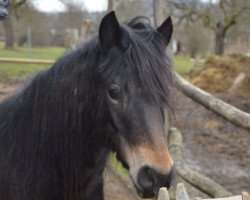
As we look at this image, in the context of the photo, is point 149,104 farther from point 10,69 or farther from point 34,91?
point 10,69

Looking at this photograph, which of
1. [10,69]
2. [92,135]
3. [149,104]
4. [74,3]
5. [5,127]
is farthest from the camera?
[74,3]

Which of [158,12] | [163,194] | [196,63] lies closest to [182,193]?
[163,194]

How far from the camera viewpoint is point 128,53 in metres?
2.34

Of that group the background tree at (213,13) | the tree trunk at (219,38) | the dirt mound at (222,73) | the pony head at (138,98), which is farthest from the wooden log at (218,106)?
the tree trunk at (219,38)

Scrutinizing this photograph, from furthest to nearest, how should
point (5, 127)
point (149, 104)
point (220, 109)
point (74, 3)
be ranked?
point (74, 3), point (220, 109), point (5, 127), point (149, 104)

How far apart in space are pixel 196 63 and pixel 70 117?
1561 cm

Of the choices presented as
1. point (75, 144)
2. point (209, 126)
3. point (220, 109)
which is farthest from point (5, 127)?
point (209, 126)

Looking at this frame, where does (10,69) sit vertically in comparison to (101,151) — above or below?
below

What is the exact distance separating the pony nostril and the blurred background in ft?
2.36

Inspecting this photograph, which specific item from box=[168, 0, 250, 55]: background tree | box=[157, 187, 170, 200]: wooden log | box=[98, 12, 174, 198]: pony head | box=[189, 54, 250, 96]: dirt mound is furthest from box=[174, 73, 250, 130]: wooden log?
box=[168, 0, 250, 55]: background tree

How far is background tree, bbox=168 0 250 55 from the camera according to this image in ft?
80.9

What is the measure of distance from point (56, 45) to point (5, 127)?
2566cm

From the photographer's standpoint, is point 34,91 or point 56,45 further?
point 56,45

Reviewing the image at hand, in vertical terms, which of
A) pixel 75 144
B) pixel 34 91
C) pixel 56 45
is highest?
pixel 34 91
